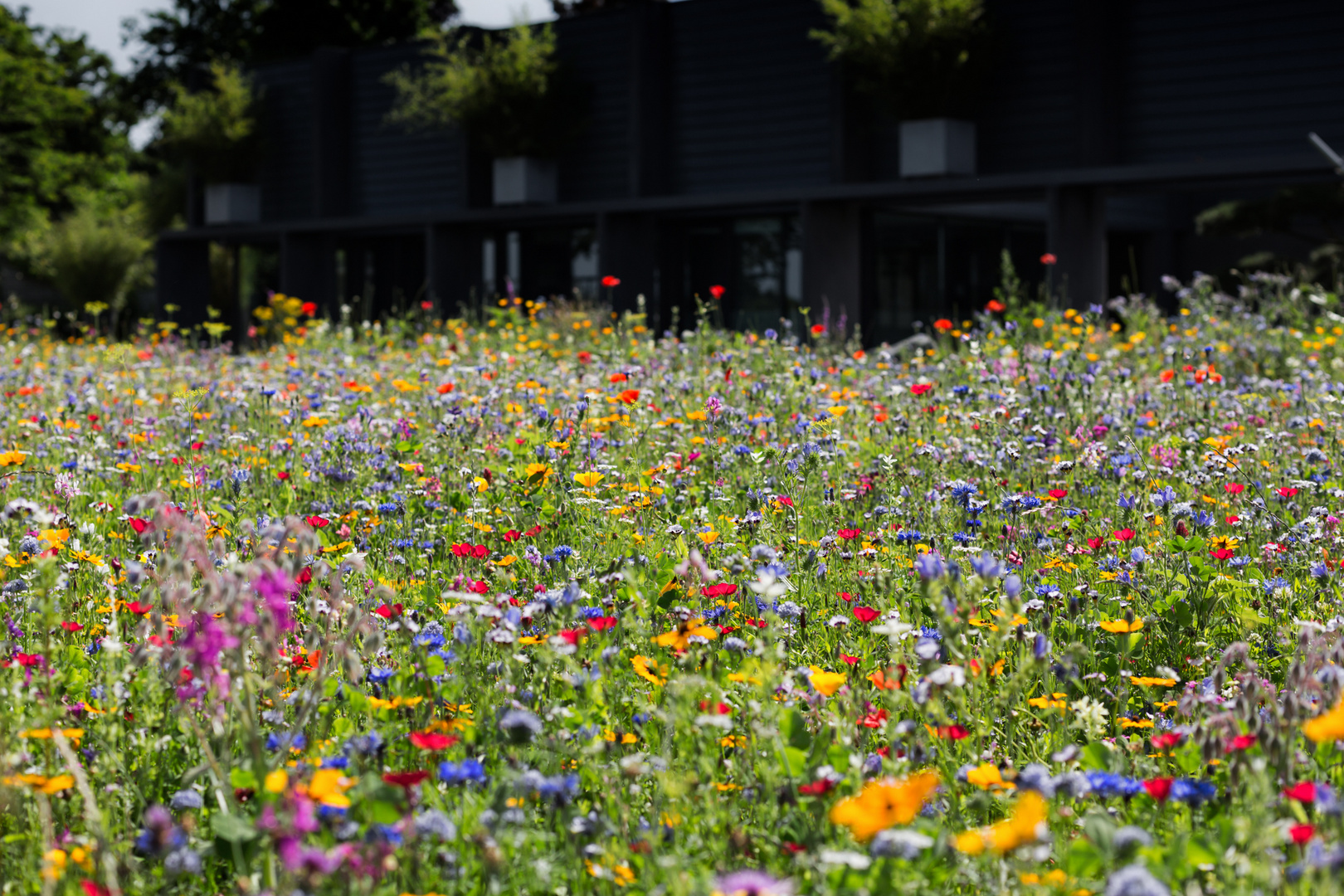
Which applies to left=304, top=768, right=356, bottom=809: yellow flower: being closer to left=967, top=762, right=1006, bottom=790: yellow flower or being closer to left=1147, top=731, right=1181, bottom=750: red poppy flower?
left=967, top=762, right=1006, bottom=790: yellow flower

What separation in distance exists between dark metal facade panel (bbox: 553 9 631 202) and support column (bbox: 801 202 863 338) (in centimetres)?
360

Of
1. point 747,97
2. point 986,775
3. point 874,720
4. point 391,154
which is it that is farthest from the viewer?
point 391,154

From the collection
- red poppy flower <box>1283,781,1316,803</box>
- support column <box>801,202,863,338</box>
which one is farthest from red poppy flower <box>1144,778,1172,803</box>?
support column <box>801,202,863,338</box>

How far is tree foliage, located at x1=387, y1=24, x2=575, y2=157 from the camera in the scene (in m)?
19.1

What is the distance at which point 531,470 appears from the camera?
4.39 m

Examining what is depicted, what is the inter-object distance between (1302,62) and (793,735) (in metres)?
15.0

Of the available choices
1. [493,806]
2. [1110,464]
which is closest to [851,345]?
[1110,464]

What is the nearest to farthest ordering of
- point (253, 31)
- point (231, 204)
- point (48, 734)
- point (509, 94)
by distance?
point (48, 734), point (509, 94), point (231, 204), point (253, 31)

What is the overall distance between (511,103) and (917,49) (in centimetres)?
660

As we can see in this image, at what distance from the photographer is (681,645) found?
276 cm

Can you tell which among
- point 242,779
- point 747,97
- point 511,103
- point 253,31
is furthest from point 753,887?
point 253,31

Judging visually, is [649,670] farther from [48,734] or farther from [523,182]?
[523,182]

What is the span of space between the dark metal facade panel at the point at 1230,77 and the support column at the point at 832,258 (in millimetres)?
3738

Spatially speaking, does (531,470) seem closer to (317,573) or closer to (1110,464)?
(317,573)
